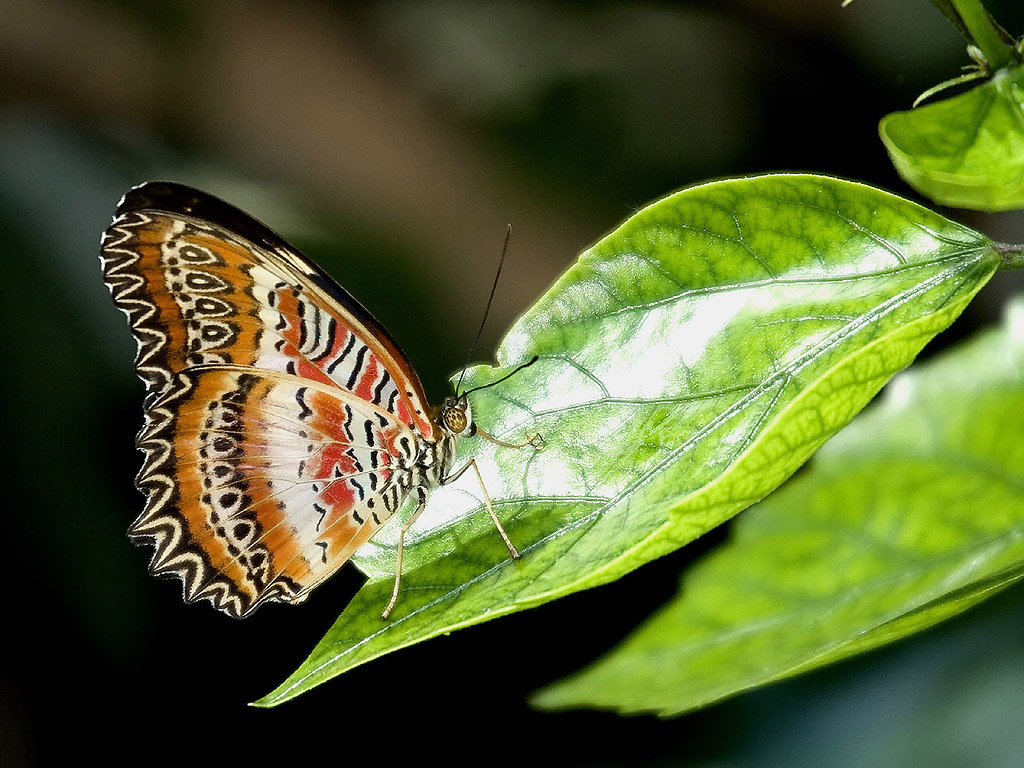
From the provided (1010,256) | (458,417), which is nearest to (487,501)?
(458,417)

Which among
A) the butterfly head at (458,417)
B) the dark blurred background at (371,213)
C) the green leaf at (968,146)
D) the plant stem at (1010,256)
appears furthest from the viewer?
the dark blurred background at (371,213)

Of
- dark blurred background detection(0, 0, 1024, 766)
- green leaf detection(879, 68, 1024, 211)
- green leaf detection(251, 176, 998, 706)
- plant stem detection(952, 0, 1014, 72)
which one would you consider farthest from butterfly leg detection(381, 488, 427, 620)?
dark blurred background detection(0, 0, 1024, 766)

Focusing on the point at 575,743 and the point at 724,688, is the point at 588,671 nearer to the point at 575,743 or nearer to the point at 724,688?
the point at 724,688

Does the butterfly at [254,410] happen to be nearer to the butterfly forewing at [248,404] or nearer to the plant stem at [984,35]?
the butterfly forewing at [248,404]

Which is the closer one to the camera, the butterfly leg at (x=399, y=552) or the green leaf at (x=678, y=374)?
the green leaf at (x=678, y=374)

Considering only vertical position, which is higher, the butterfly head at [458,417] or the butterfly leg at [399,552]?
the butterfly head at [458,417]

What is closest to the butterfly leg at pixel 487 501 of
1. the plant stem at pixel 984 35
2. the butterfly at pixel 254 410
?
the butterfly at pixel 254 410

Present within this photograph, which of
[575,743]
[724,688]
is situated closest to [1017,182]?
[724,688]
